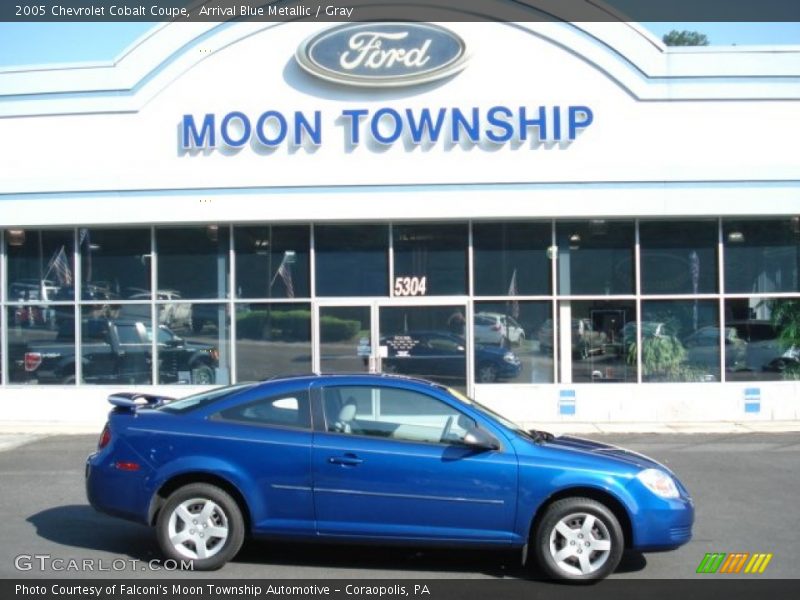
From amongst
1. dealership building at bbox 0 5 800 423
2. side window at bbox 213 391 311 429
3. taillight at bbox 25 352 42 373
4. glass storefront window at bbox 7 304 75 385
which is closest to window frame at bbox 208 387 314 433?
side window at bbox 213 391 311 429

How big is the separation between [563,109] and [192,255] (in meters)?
6.85

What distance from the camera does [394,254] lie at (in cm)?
1593

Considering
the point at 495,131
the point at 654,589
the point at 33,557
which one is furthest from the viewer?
the point at 495,131

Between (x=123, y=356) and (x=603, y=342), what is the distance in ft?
27.5

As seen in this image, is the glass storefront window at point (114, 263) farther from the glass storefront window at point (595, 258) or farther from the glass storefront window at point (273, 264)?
the glass storefront window at point (595, 258)

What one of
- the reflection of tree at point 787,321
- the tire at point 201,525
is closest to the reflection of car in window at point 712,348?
the reflection of tree at point 787,321

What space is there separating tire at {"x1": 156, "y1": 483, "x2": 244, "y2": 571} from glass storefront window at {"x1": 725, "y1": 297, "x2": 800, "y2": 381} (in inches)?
454

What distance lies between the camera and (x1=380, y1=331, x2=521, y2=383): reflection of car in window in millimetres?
15805

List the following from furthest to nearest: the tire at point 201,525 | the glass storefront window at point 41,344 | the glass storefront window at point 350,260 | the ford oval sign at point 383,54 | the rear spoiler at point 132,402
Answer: the glass storefront window at point 41,344, the glass storefront window at point 350,260, the ford oval sign at point 383,54, the rear spoiler at point 132,402, the tire at point 201,525

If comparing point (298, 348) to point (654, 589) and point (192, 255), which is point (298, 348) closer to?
point (192, 255)

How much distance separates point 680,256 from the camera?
52.5 ft

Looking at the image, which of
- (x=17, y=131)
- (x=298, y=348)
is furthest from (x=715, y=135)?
(x=17, y=131)

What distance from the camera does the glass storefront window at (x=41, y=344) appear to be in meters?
16.2
